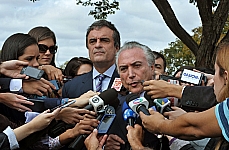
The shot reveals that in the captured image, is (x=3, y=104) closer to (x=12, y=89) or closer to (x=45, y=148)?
(x=12, y=89)

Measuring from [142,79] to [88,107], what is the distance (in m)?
0.72

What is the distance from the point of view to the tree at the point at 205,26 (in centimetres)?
1044

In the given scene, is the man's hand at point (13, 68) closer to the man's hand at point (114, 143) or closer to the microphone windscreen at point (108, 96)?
the microphone windscreen at point (108, 96)

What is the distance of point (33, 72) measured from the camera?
3834mm

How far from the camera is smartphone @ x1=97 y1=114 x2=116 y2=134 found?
11.7ft

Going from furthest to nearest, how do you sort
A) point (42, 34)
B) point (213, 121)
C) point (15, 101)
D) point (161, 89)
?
point (42, 34) < point (15, 101) < point (161, 89) < point (213, 121)

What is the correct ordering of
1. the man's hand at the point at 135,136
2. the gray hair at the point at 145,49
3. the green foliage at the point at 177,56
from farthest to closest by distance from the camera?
the green foliage at the point at 177,56 < the gray hair at the point at 145,49 < the man's hand at the point at 135,136

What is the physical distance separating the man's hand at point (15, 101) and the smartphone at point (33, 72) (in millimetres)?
214

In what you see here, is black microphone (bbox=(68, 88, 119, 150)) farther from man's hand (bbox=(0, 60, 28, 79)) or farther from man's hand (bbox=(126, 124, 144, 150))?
man's hand (bbox=(0, 60, 28, 79))

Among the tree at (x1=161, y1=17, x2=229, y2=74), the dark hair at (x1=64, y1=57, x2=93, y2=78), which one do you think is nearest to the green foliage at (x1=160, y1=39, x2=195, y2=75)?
the tree at (x1=161, y1=17, x2=229, y2=74)

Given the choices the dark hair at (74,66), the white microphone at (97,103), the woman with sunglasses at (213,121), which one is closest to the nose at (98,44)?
the dark hair at (74,66)

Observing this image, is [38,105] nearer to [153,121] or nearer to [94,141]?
Result: [94,141]

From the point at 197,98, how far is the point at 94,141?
3.15 feet

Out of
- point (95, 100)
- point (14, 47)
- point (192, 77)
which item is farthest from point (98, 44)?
point (95, 100)
